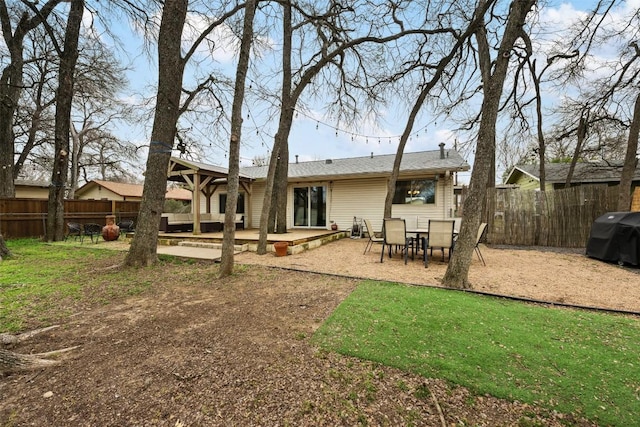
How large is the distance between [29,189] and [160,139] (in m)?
18.5

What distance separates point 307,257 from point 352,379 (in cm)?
483

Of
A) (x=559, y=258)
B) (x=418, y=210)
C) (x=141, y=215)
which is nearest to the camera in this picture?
(x=141, y=215)

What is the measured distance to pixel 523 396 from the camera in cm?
172

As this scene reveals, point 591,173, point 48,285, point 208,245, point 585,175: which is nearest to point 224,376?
point 48,285

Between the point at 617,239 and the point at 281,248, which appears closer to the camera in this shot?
the point at 617,239

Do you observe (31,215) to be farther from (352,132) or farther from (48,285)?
(352,132)

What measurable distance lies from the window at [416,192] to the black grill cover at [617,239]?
4.44 metres

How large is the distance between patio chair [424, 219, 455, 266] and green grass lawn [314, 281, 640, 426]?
218 cm

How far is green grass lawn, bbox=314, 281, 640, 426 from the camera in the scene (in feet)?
5.74

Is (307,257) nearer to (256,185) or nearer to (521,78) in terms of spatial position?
(256,185)

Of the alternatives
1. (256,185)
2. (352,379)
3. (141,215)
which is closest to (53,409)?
(352,379)

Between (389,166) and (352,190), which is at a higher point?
(389,166)

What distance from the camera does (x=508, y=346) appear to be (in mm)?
2312

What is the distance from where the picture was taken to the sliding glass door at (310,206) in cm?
1190
